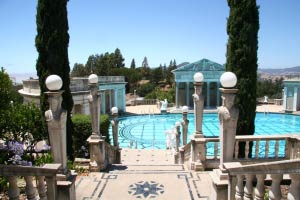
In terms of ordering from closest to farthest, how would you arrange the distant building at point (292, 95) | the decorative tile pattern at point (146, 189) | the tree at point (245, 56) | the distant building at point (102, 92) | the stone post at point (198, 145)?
the decorative tile pattern at point (146, 189) → the stone post at point (198, 145) → the tree at point (245, 56) → the distant building at point (102, 92) → the distant building at point (292, 95)

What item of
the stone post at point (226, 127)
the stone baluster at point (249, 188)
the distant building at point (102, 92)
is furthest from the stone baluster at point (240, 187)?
the distant building at point (102, 92)

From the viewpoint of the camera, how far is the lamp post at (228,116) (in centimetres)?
486

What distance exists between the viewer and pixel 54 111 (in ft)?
15.9

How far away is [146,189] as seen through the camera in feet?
23.1

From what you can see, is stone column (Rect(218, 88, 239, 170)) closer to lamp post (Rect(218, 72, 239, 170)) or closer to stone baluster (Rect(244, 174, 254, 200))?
lamp post (Rect(218, 72, 239, 170))

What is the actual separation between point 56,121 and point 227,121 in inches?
124

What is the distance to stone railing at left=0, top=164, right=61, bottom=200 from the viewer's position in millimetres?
3615

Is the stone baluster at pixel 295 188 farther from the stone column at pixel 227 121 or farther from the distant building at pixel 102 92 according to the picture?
the distant building at pixel 102 92

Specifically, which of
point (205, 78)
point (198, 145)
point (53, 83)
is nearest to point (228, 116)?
point (53, 83)

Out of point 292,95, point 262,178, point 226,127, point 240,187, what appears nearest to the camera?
point 262,178

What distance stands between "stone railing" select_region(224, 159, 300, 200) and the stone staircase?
242 cm

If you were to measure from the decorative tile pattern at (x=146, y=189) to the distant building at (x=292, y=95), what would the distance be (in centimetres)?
2833

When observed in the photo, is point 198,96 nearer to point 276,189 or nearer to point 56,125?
point 56,125

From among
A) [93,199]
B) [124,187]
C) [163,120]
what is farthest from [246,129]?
[163,120]
